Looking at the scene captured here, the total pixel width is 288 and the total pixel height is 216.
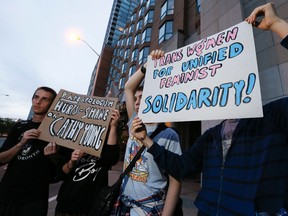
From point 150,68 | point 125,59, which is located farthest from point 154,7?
point 150,68

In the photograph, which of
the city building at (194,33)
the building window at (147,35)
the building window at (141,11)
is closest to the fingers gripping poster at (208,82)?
the city building at (194,33)

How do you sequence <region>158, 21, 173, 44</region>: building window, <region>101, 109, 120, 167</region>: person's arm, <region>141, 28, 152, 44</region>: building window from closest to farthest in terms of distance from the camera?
<region>101, 109, 120, 167</region>: person's arm
<region>158, 21, 173, 44</region>: building window
<region>141, 28, 152, 44</region>: building window

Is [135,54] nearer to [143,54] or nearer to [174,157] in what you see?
[143,54]

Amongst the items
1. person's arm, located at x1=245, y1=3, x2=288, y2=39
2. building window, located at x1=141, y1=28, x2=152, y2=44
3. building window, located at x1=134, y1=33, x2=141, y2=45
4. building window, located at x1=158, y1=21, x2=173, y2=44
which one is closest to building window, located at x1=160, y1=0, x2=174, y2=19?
building window, located at x1=158, y1=21, x2=173, y2=44

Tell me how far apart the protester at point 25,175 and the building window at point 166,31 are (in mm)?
18082

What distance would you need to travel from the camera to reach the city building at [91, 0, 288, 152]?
5.34 meters

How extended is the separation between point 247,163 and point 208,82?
63 cm

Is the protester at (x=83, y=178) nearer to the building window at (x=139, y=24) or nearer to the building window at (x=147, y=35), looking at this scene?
the building window at (x=147, y=35)

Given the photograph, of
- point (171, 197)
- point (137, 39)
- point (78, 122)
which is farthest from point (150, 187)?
point (137, 39)

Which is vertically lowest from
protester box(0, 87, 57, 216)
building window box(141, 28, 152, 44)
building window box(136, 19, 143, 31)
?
protester box(0, 87, 57, 216)

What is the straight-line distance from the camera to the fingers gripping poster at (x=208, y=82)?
1.16 metres

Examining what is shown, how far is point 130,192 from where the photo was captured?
152cm

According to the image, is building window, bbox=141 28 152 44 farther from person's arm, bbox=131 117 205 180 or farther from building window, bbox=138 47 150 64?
person's arm, bbox=131 117 205 180

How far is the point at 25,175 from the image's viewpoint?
192cm
